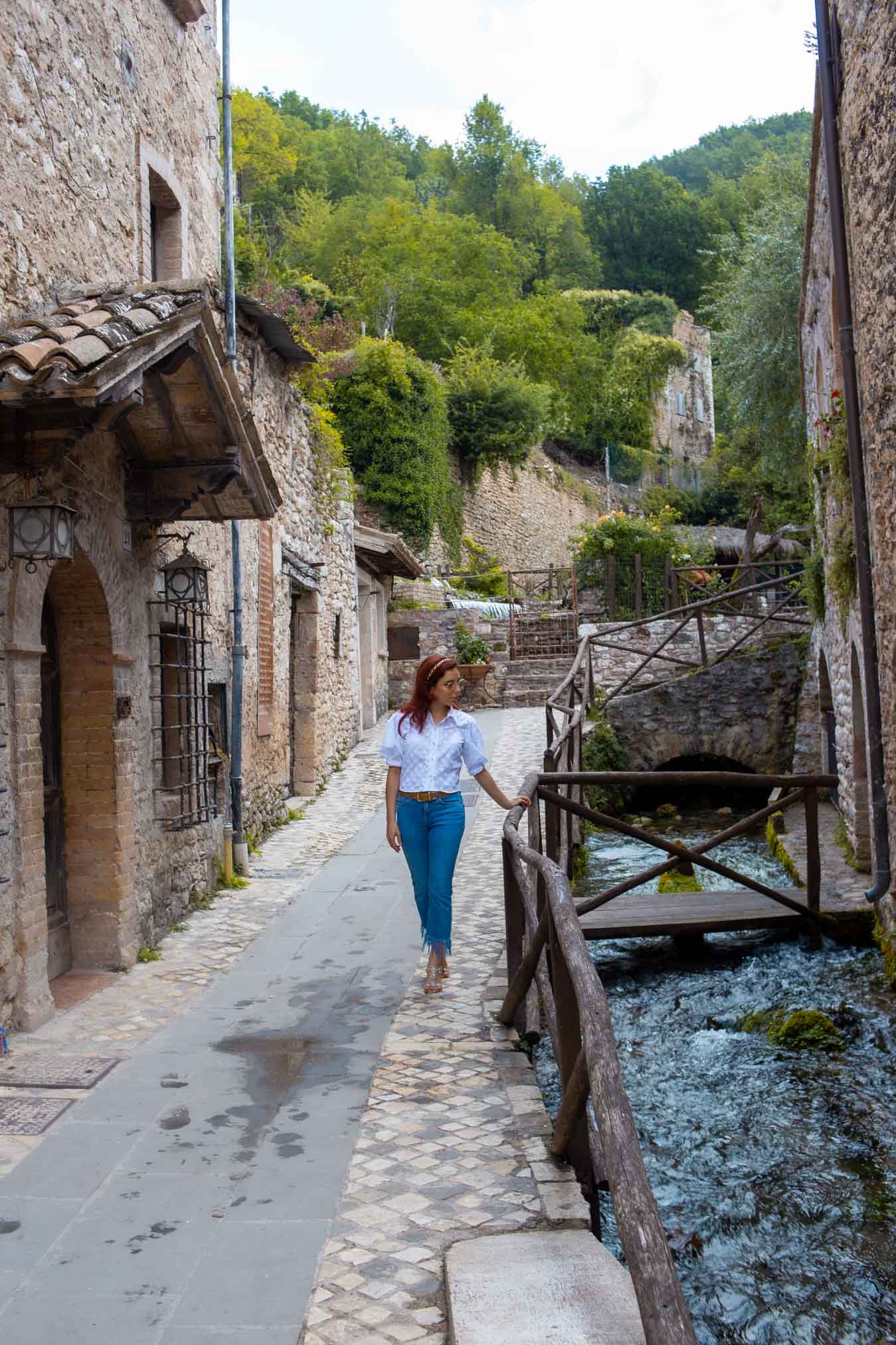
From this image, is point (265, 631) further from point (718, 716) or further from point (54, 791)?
point (718, 716)

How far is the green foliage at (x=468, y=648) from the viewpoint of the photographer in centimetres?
2083

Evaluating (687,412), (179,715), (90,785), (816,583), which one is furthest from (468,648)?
(687,412)

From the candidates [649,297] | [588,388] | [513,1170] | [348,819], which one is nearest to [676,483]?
[588,388]

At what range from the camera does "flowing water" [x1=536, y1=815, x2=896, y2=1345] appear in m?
3.45

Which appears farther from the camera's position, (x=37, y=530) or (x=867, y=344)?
(x=867, y=344)

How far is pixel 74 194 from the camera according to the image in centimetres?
568

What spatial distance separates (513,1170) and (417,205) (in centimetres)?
4302

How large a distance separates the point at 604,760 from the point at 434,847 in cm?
921

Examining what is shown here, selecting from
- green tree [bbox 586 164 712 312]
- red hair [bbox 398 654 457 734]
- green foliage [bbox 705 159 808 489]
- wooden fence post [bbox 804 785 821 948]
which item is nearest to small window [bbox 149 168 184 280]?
red hair [bbox 398 654 457 734]

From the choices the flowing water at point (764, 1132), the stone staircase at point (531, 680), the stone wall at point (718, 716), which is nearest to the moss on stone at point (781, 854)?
the flowing water at point (764, 1132)

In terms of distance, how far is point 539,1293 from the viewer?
8.25 ft

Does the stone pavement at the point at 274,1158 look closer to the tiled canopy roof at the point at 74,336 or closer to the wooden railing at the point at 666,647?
the tiled canopy roof at the point at 74,336

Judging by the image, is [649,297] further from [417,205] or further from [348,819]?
[348,819]

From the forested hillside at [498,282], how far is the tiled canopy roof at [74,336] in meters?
7.38
